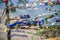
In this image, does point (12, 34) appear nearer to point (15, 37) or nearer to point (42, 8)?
point (15, 37)

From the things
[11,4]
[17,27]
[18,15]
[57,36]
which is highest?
[11,4]

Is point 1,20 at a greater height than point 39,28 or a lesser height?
greater

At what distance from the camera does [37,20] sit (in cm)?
127

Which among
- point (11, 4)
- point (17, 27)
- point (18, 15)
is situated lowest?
point (17, 27)

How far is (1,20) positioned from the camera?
4.21ft

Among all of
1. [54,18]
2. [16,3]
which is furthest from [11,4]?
[54,18]

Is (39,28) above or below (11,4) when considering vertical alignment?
below

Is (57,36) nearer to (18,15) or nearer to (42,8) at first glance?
(42,8)

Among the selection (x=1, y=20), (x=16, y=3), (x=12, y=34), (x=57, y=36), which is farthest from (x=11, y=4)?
(x=57, y=36)

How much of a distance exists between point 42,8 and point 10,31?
433 mm

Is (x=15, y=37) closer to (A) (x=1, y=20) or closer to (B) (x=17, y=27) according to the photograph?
(B) (x=17, y=27)

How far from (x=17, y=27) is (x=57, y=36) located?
0.45 m

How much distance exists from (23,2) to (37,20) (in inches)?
10.0

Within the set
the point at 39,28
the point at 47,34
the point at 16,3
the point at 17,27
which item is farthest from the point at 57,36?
the point at 16,3
